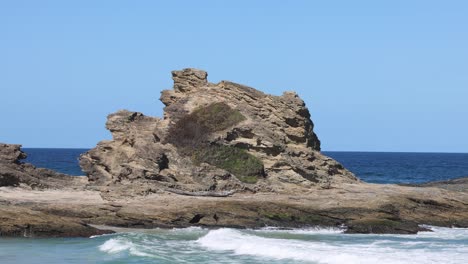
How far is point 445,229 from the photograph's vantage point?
36312 mm

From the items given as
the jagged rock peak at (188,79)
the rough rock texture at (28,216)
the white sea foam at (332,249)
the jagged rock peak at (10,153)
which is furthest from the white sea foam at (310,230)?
the jagged rock peak at (10,153)

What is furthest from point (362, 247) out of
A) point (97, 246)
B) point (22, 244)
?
point (22, 244)

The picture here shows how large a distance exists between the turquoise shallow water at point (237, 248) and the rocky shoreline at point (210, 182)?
43.2 inches

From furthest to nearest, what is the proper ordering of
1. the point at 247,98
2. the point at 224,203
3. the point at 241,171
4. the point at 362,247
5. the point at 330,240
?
the point at 247,98 → the point at 241,171 → the point at 224,203 → the point at 330,240 → the point at 362,247

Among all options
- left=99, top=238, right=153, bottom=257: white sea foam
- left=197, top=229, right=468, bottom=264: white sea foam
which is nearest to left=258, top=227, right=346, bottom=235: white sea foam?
left=197, top=229, right=468, bottom=264: white sea foam

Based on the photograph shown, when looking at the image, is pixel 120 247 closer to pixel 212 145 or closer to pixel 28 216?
pixel 28 216

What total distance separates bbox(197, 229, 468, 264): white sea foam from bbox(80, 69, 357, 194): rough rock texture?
5298 millimetres

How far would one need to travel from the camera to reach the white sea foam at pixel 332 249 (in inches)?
1085

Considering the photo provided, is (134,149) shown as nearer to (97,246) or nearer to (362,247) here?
(97,246)

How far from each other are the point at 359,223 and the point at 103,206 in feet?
35.6

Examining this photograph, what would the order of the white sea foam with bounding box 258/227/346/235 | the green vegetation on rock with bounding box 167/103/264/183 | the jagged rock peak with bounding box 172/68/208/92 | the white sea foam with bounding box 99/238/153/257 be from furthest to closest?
the jagged rock peak with bounding box 172/68/208/92, the green vegetation on rock with bounding box 167/103/264/183, the white sea foam with bounding box 258/227/346/235, the white sea foam with bounding box 99/238/153/257

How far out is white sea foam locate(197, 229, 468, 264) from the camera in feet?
90.4

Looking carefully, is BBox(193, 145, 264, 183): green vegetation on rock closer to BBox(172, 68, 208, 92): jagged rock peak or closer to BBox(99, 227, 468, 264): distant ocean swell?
BBox(99, 227, 468, 264): distant ocean swell

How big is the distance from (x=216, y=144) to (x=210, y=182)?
2546 mm
